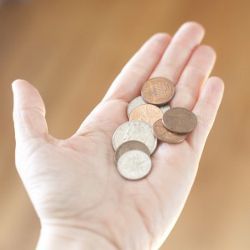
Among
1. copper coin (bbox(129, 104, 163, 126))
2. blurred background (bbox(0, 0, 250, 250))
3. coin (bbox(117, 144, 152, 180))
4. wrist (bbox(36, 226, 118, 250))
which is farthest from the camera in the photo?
blurred background (bbox(0, 0, 250, 250))

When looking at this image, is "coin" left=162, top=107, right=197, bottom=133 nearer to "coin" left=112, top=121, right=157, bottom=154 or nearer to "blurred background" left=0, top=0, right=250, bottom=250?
"coin" left=112, top=121, right=157, bottom=154

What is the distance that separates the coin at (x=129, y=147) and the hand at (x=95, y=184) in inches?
0.7

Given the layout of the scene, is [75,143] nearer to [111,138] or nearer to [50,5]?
[111,138]

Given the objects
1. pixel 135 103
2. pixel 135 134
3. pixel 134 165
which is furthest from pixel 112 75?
pixel 134 165

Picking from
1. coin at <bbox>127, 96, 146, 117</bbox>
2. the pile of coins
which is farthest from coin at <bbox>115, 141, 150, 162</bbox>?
coin at <bbox>127, 96, 146, 117</bbox>

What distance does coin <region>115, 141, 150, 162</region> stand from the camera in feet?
3.40

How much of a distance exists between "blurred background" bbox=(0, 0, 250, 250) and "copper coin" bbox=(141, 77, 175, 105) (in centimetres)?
47

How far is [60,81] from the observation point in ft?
6.13

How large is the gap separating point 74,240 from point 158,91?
1.60 ft

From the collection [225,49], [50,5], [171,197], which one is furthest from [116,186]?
[50,5]

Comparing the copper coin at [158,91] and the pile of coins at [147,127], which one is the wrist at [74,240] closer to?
the pile of coins at [147,127]

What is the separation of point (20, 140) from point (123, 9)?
1404 mm

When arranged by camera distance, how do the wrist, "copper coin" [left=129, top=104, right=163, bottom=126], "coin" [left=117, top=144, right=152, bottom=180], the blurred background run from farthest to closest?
the blurred background, "copper coin" [left=129, top=104, right=163, bottom=126], "coin" [left=117, top=144, right=152, bottom=180], the wrist

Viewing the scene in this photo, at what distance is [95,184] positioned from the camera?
0.95 meters
